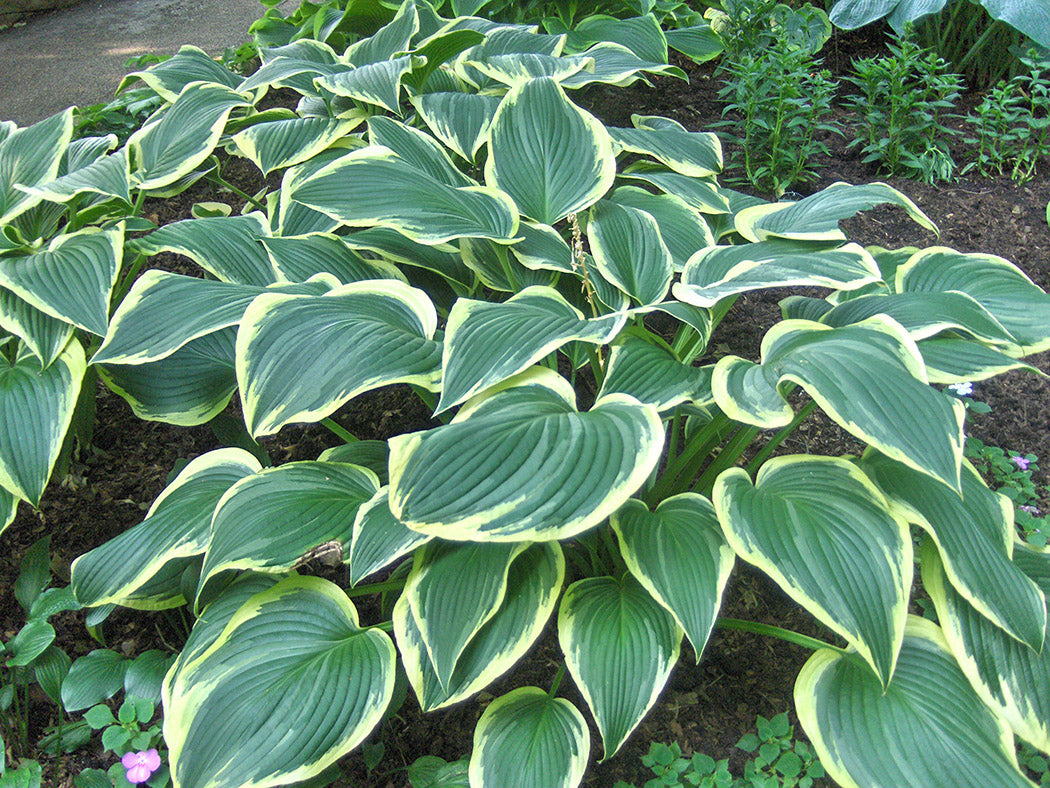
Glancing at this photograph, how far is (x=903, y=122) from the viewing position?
2.60 m

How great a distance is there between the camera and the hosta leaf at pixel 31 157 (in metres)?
1.85

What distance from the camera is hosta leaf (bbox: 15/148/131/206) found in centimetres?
169

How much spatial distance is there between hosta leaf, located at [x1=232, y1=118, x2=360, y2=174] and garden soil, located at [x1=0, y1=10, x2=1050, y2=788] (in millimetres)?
489

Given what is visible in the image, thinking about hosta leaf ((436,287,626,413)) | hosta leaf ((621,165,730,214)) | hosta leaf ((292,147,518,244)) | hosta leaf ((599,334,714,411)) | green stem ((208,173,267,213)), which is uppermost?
hosta leaf ((292,147,518,244))

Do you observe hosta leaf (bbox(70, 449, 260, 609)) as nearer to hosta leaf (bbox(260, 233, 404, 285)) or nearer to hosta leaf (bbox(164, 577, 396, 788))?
hosta leaf (bbox(164, 577, 396, 788))

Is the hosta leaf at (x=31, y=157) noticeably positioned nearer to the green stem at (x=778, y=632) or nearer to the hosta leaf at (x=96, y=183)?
the hosta leaf at (x=96, y=183)

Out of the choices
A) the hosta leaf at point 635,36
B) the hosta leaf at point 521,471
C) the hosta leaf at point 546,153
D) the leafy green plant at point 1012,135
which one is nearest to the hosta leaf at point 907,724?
the hosta leaf at point 521,471

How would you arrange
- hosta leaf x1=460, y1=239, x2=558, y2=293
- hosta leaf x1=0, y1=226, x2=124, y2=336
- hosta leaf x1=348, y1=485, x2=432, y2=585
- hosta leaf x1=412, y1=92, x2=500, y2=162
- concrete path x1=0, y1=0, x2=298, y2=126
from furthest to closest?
concrete path x1=0, y1=0, x2=298, y2=126
hosta leaf x1=412, y1=92, x2=500, y2=162
hosta leaf x1=460, y1=239, x2=558, y2=293
hosta leaf x1=0, y1=226, x2=124, y2=336
hosta leaf x1=348, y1=485, x2=432, y2=585

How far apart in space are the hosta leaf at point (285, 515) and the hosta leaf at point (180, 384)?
0.37 metres

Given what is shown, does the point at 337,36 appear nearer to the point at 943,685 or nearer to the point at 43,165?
the point at 43,165

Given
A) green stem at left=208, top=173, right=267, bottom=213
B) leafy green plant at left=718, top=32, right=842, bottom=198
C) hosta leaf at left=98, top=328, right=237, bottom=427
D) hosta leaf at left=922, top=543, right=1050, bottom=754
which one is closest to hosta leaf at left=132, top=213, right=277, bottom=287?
hosta leaf at left=98, top=328, right=237, bottom=427

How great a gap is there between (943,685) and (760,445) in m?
0.77

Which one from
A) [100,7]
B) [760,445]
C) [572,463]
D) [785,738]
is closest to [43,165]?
[572,463]

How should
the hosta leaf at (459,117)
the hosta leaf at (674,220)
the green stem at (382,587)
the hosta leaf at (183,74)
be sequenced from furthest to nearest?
the hosta leaf at (183,74)
the hosta leaf at (459,117)
the hosta leaf at (674,220)
the green stem at (382,587)
